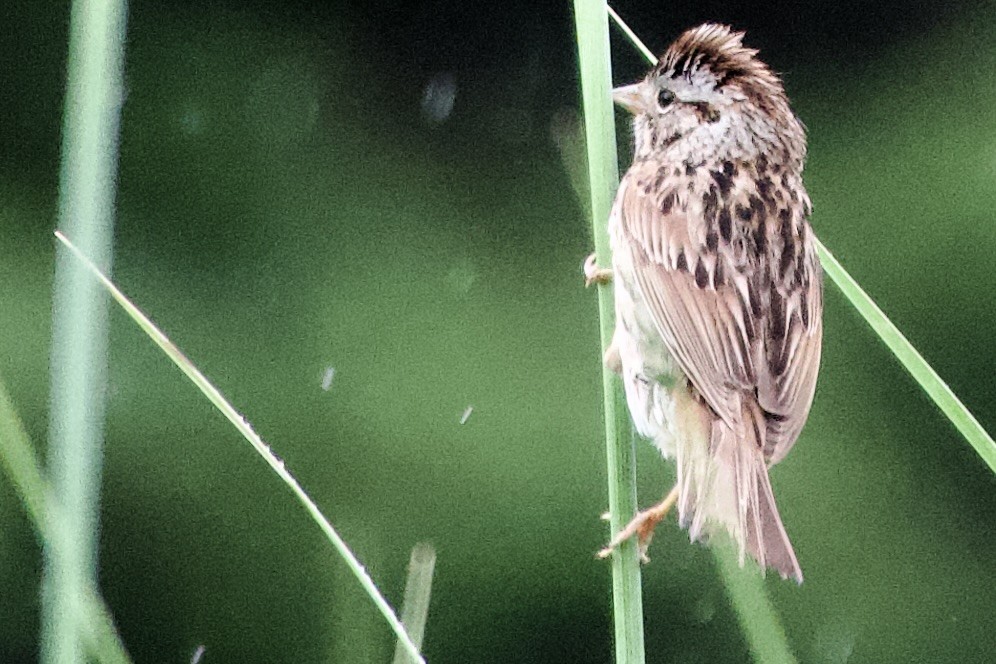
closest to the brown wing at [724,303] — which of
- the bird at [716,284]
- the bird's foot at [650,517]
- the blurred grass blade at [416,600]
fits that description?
the bird at [716,284]

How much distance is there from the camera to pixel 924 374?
3.63 ft

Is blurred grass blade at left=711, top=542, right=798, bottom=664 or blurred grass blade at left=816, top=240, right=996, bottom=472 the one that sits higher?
blurred grass blade at left=816, top=240, right=996, bottom=472

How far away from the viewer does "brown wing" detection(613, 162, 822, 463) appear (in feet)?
4.45

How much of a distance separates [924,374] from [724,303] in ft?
1.16

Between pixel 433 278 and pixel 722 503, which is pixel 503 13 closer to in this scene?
pixel 433 278

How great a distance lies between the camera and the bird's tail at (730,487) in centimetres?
118

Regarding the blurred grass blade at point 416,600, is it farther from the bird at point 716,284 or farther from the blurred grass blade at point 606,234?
the bird at point 716,284

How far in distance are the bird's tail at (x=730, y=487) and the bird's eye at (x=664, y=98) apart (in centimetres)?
37

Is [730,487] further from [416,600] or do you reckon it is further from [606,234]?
[416,600]

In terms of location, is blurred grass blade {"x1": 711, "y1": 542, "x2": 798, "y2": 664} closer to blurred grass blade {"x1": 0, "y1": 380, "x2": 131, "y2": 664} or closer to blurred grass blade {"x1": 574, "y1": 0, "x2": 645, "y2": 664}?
blurred grass blade {"x1": 574, "y1": 0, "x2": 645, "y2": 664}

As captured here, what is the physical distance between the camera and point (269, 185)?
2.29m

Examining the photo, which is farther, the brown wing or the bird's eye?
the bird's eye

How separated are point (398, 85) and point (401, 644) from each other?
1.52m

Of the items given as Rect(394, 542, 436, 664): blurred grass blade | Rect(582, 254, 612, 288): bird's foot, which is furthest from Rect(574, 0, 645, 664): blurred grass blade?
Rect(394, 542, 436, 664): blurred grass blade
